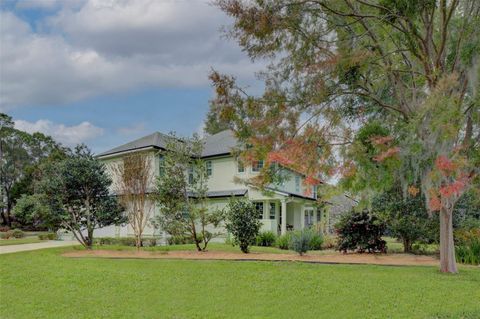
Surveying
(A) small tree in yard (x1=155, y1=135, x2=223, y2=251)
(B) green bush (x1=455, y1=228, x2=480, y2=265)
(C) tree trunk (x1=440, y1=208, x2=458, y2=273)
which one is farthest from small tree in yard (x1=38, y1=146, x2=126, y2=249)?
(B) green bush (x1=455, y1=228, x2=480, y2=265)

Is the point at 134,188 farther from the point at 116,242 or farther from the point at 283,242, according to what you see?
the point at 283,242

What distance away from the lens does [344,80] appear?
439 inches

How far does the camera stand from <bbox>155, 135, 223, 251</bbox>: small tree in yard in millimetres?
17656

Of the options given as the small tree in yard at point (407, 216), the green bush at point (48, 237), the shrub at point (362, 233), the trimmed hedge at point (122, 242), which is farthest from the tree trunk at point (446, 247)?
the green bush at point (48, 237)

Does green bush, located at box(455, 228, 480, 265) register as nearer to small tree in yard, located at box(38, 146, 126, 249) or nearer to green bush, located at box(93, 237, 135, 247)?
small tree in yard, located at box(38, 146, 126, 249)

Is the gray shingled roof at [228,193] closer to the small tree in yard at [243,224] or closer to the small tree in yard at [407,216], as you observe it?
the small tree in yard at [243,224]

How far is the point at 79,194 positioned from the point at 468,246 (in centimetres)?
1642

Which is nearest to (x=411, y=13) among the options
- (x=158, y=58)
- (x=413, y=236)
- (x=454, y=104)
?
(x=454, y=104)

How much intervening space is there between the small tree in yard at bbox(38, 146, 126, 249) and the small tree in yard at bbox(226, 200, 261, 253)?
6104 millimetres

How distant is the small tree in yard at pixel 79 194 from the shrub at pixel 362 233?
10486mm

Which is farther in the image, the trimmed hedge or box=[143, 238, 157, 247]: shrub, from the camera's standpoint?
box=[143, 238, 157, 247]: shrub

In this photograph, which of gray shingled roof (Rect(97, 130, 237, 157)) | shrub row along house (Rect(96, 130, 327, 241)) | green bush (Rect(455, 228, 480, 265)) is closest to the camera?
green bush (Rect(455, 228, 480, 265))

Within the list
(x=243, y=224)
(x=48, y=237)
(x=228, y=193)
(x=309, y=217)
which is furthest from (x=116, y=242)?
(x=309, y=217)

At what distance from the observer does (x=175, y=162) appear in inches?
706
